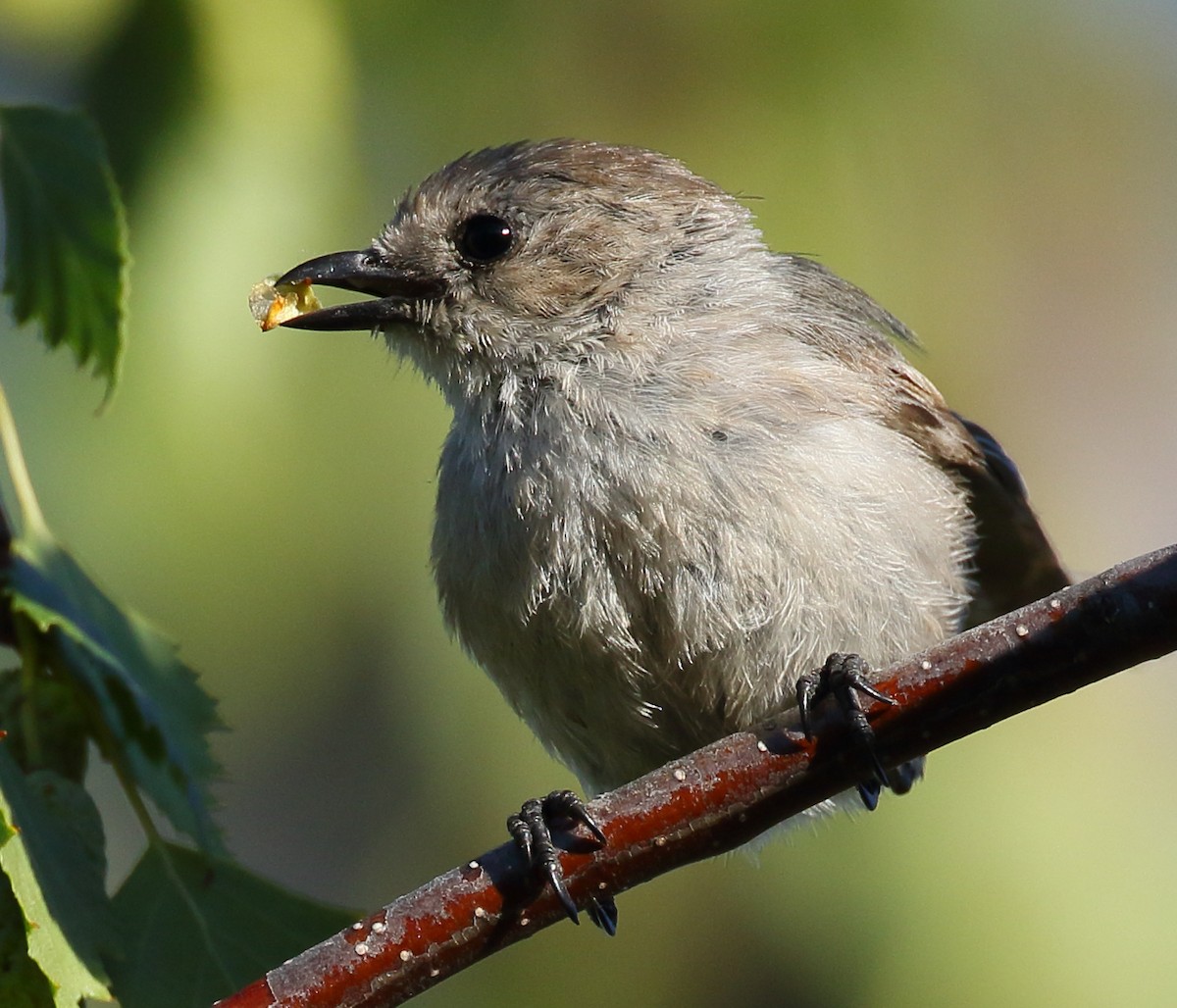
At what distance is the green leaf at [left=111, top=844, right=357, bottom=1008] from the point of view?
9.15 ft

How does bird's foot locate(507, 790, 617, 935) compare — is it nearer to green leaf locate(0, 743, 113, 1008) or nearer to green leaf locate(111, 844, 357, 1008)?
green leaf locate(111, 844, 357, 1008)

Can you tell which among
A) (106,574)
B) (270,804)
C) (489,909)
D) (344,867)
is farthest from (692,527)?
(270,804)

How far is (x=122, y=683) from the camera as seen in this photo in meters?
3.02

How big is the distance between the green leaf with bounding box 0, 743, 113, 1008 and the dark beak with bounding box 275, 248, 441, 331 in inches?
59.4

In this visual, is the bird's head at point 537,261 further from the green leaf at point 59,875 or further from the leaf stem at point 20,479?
the green leaf at point 59,875

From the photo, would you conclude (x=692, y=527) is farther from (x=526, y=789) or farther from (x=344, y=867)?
(x=344, y=867)

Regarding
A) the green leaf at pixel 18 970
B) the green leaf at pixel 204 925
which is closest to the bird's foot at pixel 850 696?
the green leaf at pixel 204 925

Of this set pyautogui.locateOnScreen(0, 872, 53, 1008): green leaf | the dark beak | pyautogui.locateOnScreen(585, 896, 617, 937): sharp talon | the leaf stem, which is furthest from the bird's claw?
the leaf stem

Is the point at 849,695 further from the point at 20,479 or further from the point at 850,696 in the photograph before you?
the point at 20,479

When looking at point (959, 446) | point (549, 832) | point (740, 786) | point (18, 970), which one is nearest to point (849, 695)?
point (740, 786)

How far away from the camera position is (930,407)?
436cm

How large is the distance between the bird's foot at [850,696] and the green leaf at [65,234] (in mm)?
1539

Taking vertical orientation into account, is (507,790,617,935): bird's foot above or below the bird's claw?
below

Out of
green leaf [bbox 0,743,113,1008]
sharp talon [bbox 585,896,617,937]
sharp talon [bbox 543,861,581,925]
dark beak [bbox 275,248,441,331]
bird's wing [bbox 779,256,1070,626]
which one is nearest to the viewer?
green leaf [bbox 0,743,113,1008]
